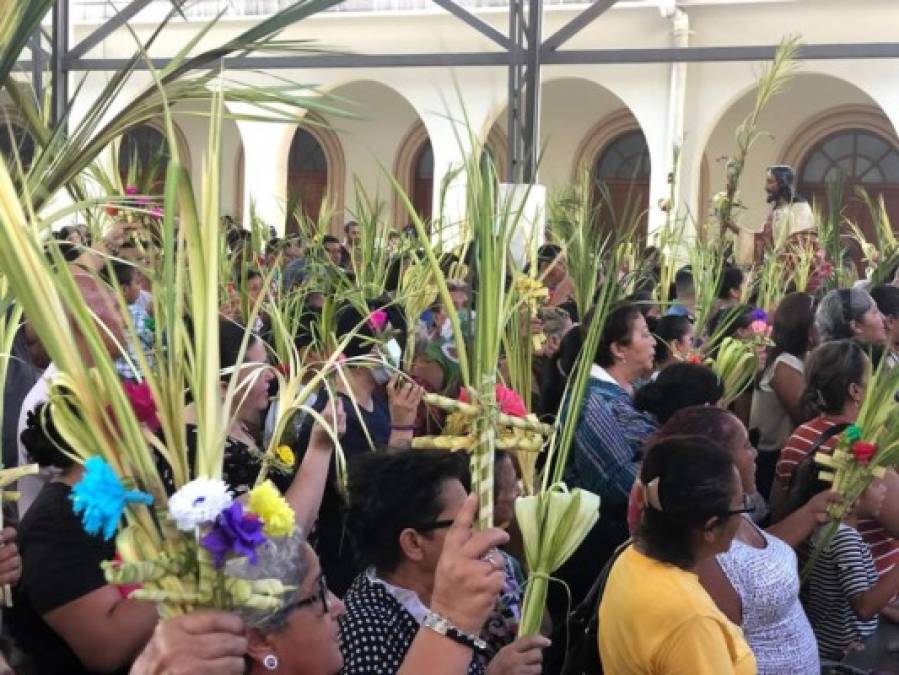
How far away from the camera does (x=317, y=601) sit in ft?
6.05

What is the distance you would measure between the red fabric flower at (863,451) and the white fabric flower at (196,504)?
218 cm

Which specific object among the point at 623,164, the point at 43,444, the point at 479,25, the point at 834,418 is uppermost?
the point at 479,25

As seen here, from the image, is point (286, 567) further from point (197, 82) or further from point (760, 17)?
point (760, 17)

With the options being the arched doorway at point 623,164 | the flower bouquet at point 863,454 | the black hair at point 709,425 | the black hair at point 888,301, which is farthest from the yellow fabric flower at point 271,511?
the arched doorway at point 623,164

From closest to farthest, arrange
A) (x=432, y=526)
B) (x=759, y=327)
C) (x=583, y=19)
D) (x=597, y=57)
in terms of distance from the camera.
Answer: (x=432, y=526), (x=759, y=327), (x=583, y=19), (x=597, y=57)

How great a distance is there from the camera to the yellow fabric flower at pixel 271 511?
1532 mm

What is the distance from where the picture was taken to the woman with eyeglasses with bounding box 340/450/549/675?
2170 mm

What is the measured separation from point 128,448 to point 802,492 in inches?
94.9

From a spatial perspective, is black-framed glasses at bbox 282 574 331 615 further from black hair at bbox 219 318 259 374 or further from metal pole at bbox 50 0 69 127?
metal pole at bbox 50 0 69 127

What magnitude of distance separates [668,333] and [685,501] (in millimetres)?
2584

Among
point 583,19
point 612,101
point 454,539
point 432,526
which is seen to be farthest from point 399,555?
point 612,101

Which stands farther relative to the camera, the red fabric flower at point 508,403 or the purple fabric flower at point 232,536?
the red fabric flower at point 508,403

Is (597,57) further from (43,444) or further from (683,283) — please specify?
(43,444)

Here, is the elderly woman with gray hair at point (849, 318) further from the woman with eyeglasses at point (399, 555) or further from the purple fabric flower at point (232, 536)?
the purple fabric flower at point (232, 536)
